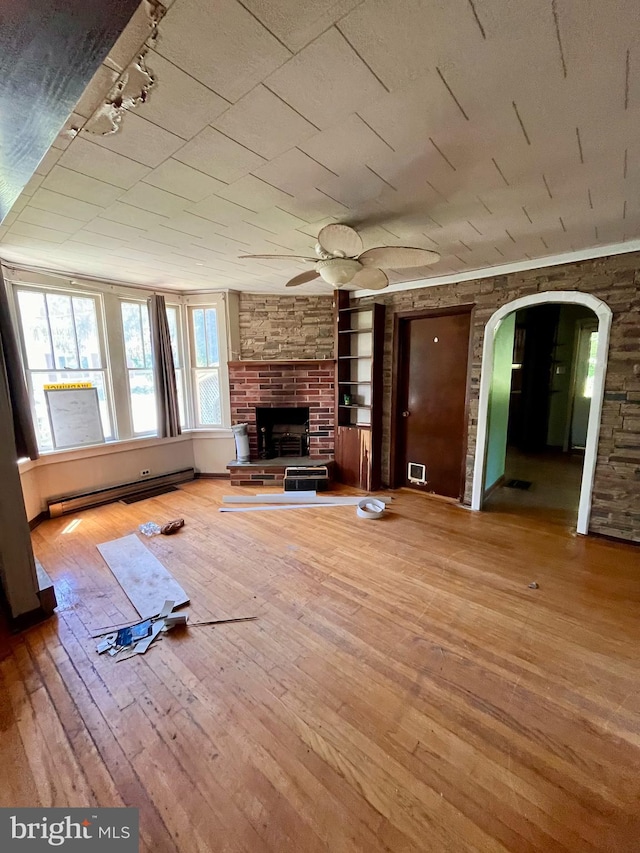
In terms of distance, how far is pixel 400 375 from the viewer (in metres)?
4.25

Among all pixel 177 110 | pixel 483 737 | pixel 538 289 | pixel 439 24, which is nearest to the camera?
pixel 439 24

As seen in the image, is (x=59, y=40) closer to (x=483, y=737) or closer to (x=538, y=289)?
(x=483, y=737)

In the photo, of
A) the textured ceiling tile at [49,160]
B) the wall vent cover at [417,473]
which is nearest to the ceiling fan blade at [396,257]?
the textured ceiling tile at [49,160]

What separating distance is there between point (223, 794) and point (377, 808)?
0.55 metres

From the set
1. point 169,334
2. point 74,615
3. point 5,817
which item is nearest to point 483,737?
point 5,817

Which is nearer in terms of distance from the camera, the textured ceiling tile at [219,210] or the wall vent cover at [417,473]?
the textured ceiling tile at [219,210]

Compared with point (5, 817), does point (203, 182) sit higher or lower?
higher

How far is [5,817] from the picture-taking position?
115cm

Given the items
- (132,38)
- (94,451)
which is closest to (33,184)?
(132,38)

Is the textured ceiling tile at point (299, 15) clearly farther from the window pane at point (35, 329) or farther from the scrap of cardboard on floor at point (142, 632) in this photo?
the window pane at point (35, 329)

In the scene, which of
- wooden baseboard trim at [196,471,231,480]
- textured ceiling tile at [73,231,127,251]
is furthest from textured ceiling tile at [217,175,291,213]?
wooden baseboard trim at [196,471,231,480]

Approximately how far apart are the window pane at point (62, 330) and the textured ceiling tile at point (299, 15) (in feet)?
12.4

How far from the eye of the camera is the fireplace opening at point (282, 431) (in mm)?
4969

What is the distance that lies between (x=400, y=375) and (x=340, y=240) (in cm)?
250
